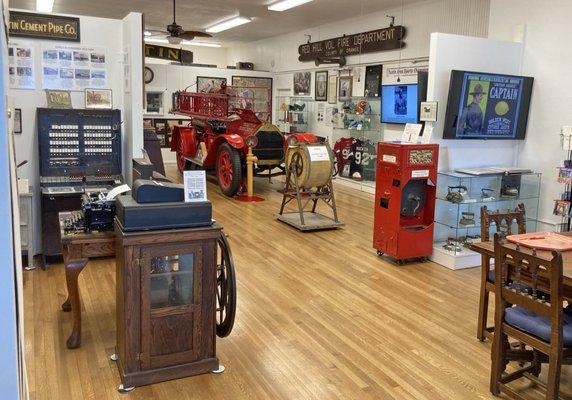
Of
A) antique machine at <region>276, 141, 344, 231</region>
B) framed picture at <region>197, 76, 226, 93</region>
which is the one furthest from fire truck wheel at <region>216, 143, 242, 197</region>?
framed picture at <region>197, 76, 226, 93</region>

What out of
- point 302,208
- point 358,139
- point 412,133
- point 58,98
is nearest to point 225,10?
point 358,139

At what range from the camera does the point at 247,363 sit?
3.36m

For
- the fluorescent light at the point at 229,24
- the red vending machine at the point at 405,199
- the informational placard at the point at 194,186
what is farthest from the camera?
the fluorescent light at the point at 229,24

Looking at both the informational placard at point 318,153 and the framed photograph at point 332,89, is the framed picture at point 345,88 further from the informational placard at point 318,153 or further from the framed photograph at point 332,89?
the informational placard at point 318,153

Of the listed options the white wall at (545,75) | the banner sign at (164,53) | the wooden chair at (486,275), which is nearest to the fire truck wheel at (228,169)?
the banner sign at (164,53)

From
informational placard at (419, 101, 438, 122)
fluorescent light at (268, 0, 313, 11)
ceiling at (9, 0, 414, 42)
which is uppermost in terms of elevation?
ceiling at (9, 0, 414, 42)

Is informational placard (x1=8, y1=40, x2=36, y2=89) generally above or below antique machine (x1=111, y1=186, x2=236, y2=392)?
above

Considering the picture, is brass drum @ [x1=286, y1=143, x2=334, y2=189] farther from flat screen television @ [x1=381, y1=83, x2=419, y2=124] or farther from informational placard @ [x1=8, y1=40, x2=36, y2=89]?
informational placard @ [x1=8, y1=40, x2=36, y2=89]

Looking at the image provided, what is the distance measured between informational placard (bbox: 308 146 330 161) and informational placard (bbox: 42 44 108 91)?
2689 millimetres

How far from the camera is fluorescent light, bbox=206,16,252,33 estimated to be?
439 inches

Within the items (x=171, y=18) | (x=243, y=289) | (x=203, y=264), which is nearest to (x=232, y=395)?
(x=203, y=264)

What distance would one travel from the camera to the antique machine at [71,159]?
4.93m

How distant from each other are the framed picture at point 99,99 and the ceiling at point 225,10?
15.9 feet

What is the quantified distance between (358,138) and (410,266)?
17.3 ft
